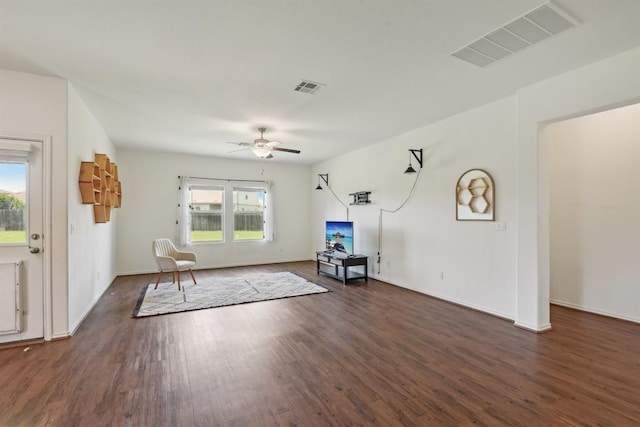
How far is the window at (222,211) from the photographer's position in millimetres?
7070

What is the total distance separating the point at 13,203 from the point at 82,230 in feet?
2.60

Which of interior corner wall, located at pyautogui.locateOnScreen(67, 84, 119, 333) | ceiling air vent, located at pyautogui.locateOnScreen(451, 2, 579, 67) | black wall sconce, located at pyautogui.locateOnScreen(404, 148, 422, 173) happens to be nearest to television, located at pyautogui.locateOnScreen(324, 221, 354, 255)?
black wall sconce, located at pyautogui.locateOnScreen(404, 148, 422, 173)

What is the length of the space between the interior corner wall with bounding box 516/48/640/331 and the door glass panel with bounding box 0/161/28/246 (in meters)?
5.37

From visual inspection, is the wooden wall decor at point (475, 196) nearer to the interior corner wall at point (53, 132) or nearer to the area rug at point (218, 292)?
the area rug at point (218, 292)

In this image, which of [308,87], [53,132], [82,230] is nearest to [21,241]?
[82,230]

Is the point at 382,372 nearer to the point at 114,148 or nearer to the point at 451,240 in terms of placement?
A: the point at 451,240

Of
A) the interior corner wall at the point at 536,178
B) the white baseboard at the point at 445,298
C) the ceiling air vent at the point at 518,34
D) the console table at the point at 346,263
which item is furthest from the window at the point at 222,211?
the ceiling air vent at the point at 518,34

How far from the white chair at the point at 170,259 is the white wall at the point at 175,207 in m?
1.12

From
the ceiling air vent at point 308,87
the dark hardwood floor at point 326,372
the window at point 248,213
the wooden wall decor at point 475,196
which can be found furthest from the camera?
the window at point 248,213

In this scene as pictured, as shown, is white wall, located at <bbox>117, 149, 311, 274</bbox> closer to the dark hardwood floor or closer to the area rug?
the area rug

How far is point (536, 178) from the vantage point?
11.1 feet

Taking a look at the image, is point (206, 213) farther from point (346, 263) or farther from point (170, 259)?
point (346, 263)

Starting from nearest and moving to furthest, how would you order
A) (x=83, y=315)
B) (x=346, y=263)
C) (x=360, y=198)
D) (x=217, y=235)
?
1. (x=83, y=315)
2. (x=346, y=263)
3. (x=360, y=198)
4. (x=217, y=235)

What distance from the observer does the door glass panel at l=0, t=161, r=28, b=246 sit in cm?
303
